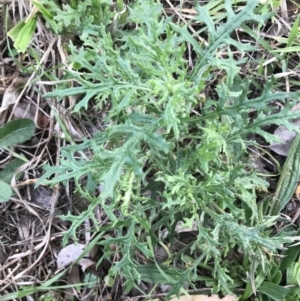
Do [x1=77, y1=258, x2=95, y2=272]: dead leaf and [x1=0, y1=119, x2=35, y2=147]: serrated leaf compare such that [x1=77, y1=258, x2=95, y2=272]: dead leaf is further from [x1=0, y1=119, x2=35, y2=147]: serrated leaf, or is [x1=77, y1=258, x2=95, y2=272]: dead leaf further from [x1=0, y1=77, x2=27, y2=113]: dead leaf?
[x1=0, y1=77, x2=27, y2=113]: dead leaf

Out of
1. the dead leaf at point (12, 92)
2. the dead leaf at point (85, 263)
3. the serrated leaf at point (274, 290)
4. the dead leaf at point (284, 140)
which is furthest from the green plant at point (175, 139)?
the dead leaf at point (12, 92)

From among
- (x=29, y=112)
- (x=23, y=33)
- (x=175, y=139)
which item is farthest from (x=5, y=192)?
(x=175, y=139)

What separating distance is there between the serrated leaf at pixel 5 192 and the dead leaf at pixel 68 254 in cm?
29

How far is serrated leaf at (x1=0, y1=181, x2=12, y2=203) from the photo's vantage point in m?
2.07

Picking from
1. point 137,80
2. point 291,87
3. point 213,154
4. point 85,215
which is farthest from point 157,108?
point 291,87

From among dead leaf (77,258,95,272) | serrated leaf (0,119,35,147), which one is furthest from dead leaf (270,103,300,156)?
serrated leaf (0,119,35,147)

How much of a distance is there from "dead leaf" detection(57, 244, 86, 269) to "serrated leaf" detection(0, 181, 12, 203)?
0.29 m

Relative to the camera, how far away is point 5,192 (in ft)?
6.82

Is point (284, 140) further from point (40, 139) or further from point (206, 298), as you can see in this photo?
point (40, 139)

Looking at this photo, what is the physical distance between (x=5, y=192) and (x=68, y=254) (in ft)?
1.10

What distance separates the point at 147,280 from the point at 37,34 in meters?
1.02

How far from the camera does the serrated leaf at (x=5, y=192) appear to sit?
2.07m

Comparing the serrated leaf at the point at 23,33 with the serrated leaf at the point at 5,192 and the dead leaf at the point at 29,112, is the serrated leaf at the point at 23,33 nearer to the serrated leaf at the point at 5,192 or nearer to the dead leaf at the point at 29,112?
the dead leaf at the point at 29,112

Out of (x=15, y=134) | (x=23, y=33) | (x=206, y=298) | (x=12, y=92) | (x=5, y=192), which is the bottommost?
(x=206, y=298)
